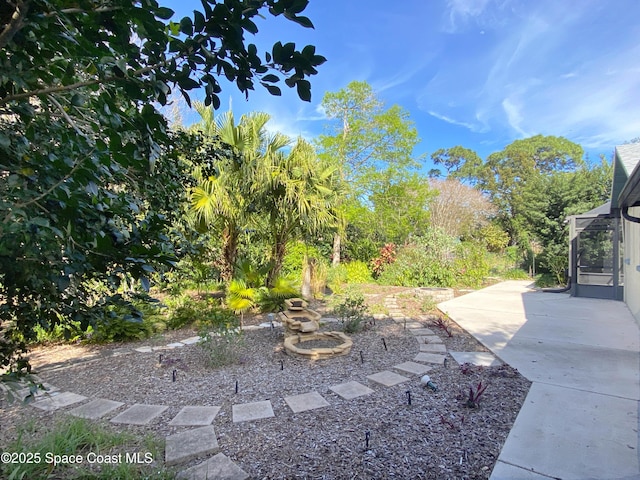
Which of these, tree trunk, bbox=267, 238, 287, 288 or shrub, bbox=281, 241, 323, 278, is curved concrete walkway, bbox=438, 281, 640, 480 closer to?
tree trunk, bbox=267, 238, 287, 288

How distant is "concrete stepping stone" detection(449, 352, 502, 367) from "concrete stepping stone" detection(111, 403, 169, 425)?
3.12m

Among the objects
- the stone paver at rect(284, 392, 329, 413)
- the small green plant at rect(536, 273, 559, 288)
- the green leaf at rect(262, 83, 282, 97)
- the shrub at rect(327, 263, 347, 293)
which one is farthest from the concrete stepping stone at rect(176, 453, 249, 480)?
the small green plant at rect(536, 273, 559, 288)

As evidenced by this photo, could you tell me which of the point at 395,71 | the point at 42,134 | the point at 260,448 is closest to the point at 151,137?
the point at 42,134

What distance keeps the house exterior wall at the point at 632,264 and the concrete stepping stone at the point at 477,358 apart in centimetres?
356

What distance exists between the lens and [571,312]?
6465 mm

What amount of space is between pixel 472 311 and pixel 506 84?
8433 mm

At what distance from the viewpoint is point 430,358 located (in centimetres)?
386

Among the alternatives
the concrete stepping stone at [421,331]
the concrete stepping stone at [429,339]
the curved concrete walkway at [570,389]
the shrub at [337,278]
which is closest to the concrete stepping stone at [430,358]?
the concrete stepping stone at [429,339]

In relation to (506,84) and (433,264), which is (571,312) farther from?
(506,84)

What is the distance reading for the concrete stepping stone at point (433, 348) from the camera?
415 cm

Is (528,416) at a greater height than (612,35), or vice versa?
(612,35)

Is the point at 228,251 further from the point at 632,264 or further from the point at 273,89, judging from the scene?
the point at 632,264

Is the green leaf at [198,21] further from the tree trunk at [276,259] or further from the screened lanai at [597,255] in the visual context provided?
the screened lanai at [597,255]

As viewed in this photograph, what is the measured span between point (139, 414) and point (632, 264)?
8.47 m
